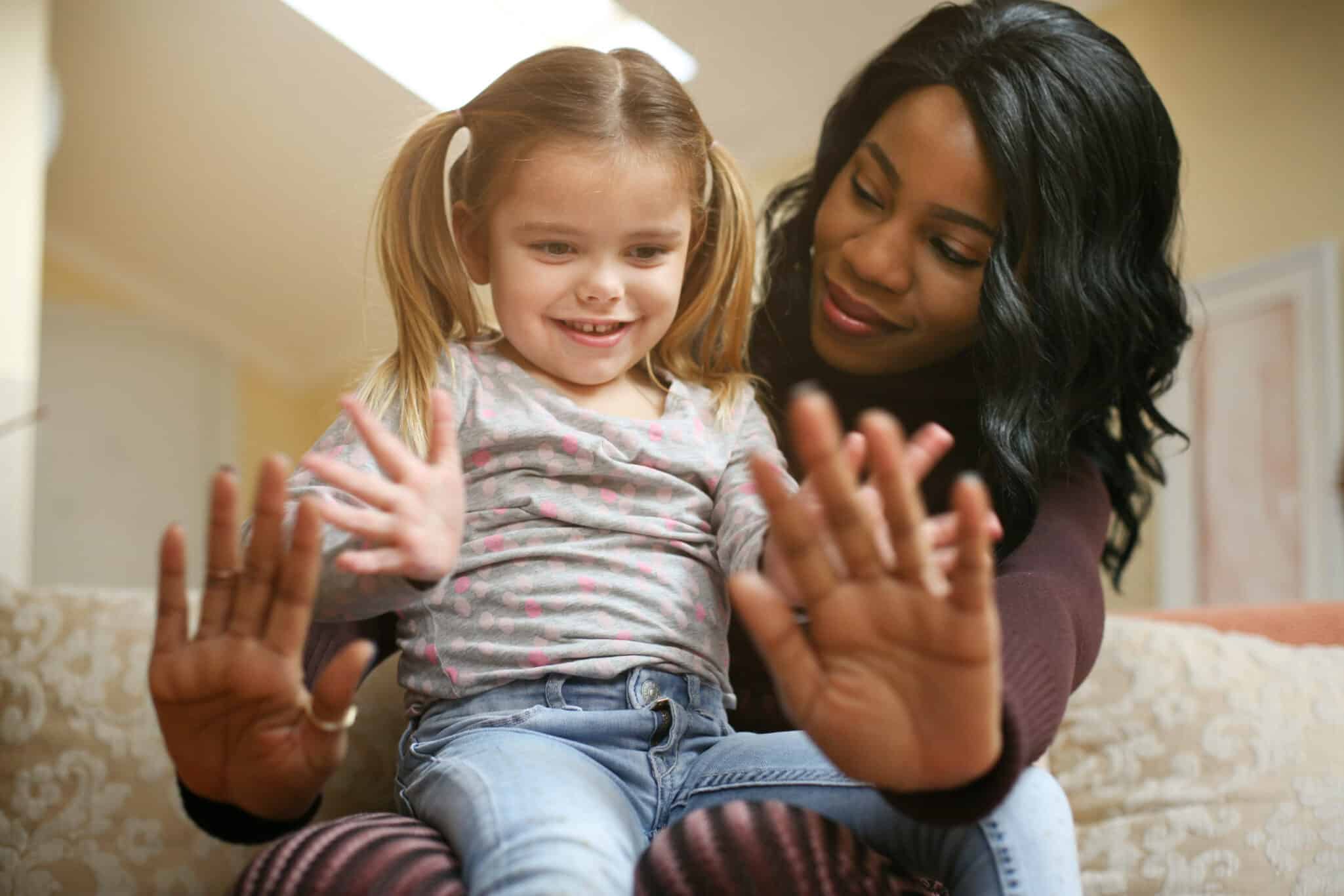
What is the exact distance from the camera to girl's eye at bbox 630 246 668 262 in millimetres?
585

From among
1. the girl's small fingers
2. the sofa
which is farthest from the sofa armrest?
the girl's small fingers

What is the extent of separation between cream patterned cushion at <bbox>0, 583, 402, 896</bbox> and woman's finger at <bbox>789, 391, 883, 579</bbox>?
0.63 m

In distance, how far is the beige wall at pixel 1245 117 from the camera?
0.93 meters

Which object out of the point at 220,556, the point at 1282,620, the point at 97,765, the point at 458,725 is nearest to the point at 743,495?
the point at 458,725

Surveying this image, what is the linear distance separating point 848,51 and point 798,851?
0.47 m

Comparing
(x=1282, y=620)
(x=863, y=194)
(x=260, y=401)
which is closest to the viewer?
(x=863, y=194)

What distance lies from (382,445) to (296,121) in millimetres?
263

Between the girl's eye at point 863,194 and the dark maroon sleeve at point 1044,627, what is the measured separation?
0.23 m

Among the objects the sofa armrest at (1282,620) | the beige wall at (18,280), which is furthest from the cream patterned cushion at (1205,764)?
the beige wall at (18,280)

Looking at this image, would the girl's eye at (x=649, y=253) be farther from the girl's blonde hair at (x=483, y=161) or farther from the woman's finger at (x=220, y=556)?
the woman's finger at (x=220, y=556)

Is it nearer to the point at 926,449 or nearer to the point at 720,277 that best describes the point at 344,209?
the point at 720,277

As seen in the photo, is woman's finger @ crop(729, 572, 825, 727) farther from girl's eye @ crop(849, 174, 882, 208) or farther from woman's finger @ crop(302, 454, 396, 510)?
girl's eye @ crop(849, 174, 882, 208)

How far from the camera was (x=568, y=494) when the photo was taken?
0.65 m

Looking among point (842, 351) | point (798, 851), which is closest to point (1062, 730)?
point (842, 351)
